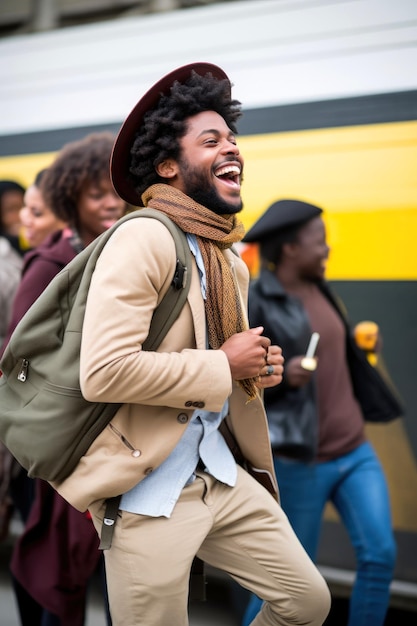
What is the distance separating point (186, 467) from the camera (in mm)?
2301

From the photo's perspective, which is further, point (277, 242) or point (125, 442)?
point (277, 242)

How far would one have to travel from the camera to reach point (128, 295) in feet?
6.81

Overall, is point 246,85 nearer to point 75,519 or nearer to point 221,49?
point 221,49

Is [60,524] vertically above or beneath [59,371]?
beneath

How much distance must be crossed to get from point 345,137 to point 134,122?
155 centimetres

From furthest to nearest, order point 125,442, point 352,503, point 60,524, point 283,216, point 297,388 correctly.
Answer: point 283,216, point 297,388, point 352,503, point 60,524, point 125,442

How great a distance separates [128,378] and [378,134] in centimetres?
209

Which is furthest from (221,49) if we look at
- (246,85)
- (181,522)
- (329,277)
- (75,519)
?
(181,522)

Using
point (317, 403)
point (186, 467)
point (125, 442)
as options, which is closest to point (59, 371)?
point (125, 442)

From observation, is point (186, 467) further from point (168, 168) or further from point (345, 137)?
point (345, 137)

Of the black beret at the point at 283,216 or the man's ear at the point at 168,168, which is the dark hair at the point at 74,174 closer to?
the black beret at the point at 283,216

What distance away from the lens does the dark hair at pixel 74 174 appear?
135 inches

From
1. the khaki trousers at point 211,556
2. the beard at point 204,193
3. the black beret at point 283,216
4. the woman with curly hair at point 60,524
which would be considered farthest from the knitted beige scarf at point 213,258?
the black beret at point 283,216

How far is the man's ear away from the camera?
2.38m
